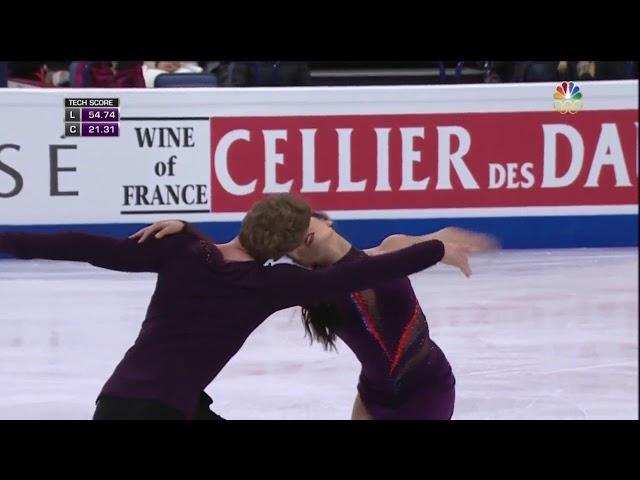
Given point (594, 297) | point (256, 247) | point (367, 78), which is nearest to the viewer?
point (256, 247)

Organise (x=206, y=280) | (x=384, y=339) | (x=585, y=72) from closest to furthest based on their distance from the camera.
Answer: (x=206, y=280), (x=384, y=339), (x=585, y=72)

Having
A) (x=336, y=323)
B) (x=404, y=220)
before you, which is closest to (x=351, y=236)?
(x=404, y=220)

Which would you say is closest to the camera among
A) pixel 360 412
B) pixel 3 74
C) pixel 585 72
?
pixel 360 412

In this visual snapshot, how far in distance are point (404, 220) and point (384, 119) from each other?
0.62 metres

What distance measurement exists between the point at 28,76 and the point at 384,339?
4.98 metres

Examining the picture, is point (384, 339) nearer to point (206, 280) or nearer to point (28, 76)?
point (206, 280)

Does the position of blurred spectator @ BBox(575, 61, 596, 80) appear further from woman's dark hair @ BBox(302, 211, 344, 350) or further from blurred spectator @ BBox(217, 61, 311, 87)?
woman's dark hair @ BBox(302, 211, 344, 350)

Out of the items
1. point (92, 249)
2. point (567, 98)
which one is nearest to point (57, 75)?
point (567, 98)

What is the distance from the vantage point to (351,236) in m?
7.59

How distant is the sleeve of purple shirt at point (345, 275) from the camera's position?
300 cm

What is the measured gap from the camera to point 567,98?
7.87 metres

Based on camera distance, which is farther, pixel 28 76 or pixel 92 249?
pixel 28 76

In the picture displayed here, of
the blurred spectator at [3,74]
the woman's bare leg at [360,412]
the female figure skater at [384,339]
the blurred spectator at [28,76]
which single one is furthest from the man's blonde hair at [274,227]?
the blurred spectator at [28,76]

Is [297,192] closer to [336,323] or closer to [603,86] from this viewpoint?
[603,86]
